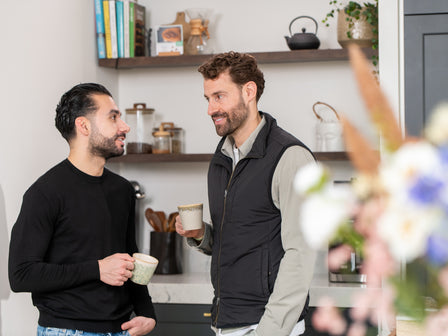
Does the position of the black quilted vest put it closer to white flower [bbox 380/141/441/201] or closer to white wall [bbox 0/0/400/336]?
white wall [bbox 0/0/400/336]

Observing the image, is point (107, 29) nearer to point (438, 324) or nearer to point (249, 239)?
point (249, 239)

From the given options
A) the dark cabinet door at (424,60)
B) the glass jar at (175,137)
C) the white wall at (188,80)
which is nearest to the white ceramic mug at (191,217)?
the dark cabinet door at (424,60)

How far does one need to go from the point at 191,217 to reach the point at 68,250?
0.40 metres

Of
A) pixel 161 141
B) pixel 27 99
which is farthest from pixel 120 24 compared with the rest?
pixel 27 99

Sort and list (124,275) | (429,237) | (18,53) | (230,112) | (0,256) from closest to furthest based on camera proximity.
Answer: (429,237), (124,275), (230,112), (0,256), (18,53)

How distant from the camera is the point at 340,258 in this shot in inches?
20.3

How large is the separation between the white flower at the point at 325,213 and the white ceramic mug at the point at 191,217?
160 centimetres

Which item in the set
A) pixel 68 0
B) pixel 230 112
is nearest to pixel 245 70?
pixel 230 112

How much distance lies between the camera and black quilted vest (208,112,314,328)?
2.04m

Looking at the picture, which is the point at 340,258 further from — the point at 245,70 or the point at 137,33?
the point at 137,33

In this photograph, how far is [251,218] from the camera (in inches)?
80.8

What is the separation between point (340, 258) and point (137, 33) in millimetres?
3385

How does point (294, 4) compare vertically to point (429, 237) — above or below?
above

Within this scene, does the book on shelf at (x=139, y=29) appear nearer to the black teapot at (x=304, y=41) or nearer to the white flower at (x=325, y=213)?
the black teapot at (x=304, y=41)
